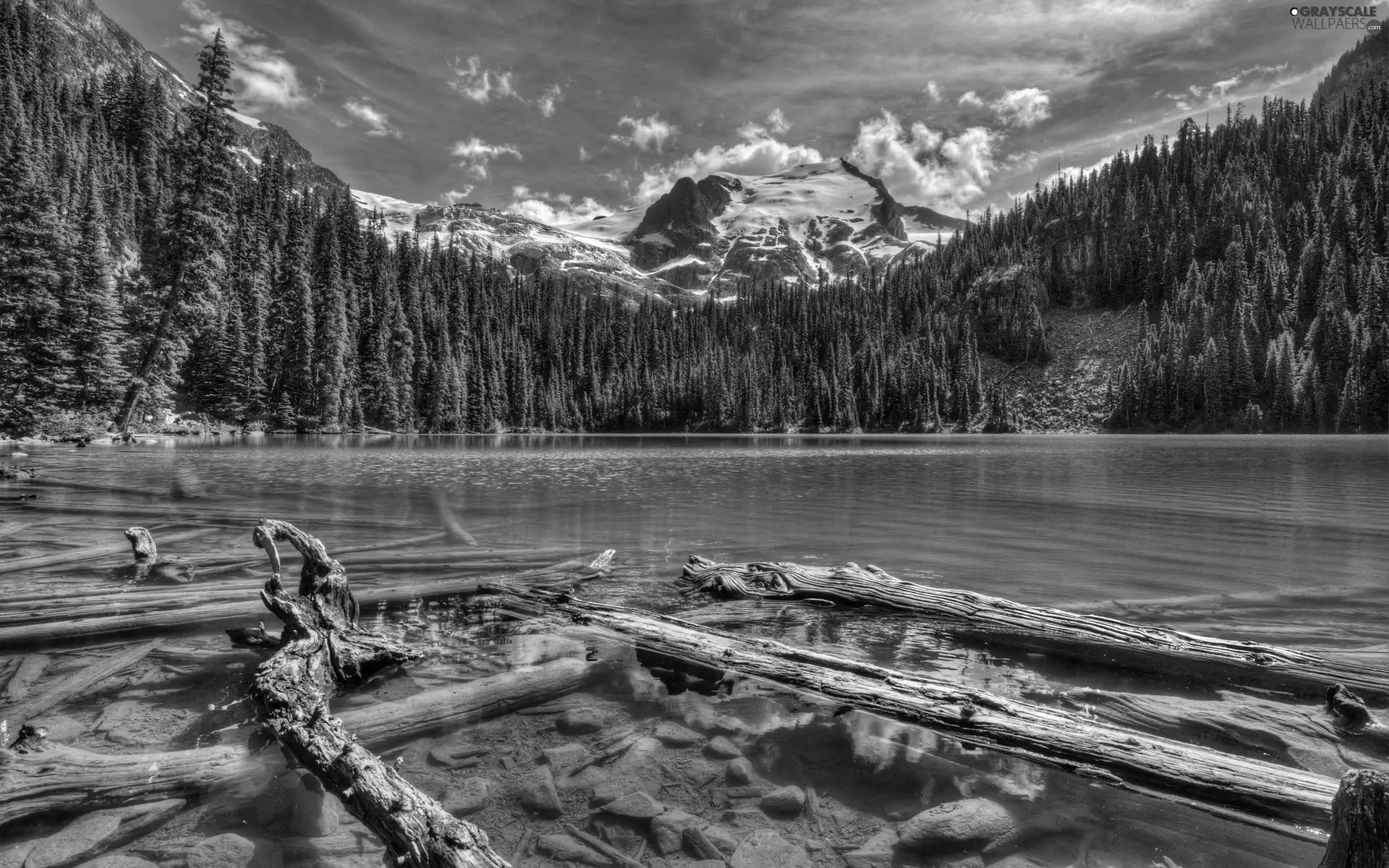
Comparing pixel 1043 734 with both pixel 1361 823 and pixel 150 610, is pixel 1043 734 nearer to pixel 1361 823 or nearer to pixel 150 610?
pixel 1361 823

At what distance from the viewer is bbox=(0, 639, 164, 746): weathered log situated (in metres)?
4.44

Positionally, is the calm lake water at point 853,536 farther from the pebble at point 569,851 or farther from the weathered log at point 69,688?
the pebble at point 569,851

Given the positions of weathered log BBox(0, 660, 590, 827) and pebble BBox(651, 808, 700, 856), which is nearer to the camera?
weathered log BBox(0, 660, 590, 827)

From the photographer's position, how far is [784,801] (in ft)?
13.4

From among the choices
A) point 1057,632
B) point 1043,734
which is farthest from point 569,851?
point 1057,632

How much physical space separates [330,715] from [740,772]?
2769 millimetres

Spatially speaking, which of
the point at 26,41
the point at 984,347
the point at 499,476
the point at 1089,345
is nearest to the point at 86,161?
the point at 26,41

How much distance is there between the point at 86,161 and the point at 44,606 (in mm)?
111026

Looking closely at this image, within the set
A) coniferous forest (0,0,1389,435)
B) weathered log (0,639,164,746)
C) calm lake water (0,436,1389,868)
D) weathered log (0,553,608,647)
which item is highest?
coniferous forest (0,0,1389,435)

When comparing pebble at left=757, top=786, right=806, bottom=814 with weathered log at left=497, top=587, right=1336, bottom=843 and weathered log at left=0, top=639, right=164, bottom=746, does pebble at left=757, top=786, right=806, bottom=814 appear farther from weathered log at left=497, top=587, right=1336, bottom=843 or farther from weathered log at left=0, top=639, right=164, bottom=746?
weathered log at left=0, top=639, right=164, bottom=746

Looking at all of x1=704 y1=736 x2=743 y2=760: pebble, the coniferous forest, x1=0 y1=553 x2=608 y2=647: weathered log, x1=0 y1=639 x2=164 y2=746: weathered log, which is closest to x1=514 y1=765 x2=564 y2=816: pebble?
x1=704 y1=736 x2=743 y2=760: pebble

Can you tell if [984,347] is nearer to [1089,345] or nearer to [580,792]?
[1089,345]

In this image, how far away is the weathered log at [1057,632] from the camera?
5195mm

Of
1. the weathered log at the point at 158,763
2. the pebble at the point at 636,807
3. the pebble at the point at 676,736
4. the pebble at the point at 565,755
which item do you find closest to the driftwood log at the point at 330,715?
the weathered log at the point at 158,763
